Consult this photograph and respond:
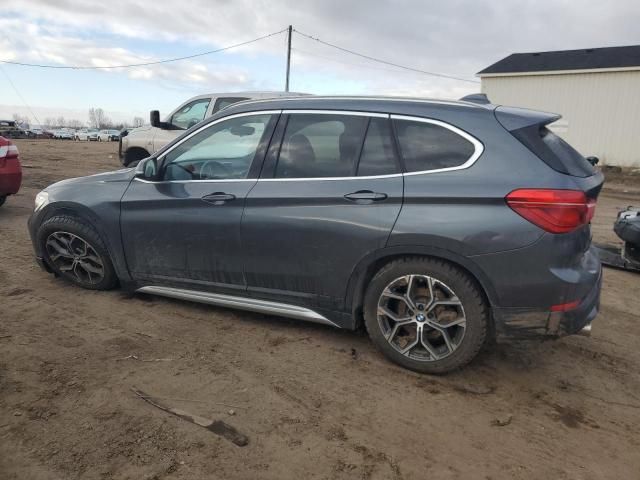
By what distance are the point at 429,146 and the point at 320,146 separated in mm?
777

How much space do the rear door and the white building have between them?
Answer: 20356mm

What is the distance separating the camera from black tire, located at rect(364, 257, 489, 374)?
3.10 meters

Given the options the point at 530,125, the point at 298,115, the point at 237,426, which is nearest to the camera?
the point at 237,426

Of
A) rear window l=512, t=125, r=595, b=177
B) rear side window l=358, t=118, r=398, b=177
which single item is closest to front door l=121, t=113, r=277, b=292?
rear side window l=358, t=118, r=398, b=177

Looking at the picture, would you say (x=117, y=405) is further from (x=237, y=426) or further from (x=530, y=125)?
(x=530, y=125)

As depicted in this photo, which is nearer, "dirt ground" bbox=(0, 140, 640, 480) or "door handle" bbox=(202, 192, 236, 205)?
"dirt ground" bbox=(0, 140, 640, 480)

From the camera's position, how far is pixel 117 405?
2842 millimetres

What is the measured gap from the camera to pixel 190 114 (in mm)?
9930

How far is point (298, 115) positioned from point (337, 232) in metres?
0.96

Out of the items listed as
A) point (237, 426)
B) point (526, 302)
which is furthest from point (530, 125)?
point (237, 426)

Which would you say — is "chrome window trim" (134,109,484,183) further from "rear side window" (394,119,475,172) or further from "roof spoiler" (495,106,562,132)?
"roof spoiler" (495,106,562,132)

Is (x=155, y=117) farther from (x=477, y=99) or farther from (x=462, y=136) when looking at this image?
(x=462, y=136)

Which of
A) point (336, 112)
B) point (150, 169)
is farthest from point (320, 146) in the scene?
point (150, 169)

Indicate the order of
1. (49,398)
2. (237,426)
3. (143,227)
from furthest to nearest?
(143,227)
(49,398)
(237,426)
